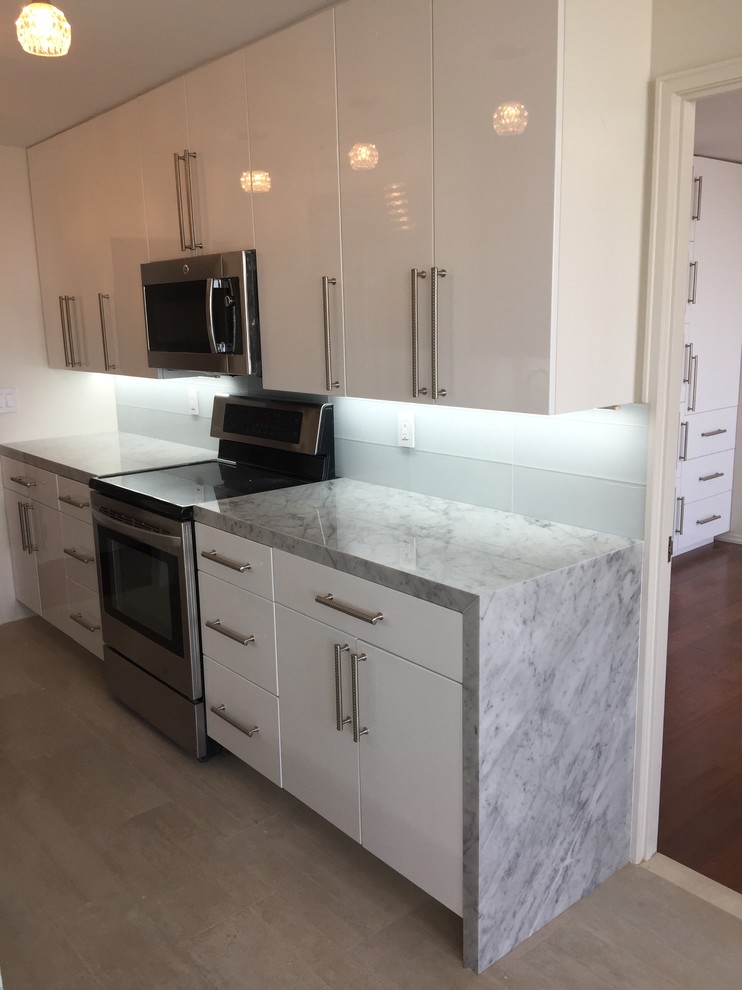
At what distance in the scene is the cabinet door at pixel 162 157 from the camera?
285 cm

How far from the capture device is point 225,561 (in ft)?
8.13

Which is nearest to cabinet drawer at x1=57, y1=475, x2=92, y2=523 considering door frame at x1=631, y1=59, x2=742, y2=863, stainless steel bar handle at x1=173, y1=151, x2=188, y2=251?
stainless steel bar handle at x1=173, y1=151, x2=188, y2=251

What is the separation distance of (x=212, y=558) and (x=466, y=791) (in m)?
1.11

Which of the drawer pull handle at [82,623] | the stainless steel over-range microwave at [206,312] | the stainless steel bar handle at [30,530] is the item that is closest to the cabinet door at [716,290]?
the stainless steel over-range microwave at [206,312]

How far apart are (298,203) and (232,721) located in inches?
62.6

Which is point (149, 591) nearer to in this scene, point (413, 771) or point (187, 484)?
point (187, 484)

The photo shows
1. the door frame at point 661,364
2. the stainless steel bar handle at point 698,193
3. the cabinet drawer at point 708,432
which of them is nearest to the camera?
the door frame at point 661,364

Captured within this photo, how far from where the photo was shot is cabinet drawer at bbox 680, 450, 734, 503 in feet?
15.9

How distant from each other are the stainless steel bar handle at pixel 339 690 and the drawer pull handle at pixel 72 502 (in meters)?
1.63

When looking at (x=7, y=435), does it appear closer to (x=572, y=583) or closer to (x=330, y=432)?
(x=330, y=432)

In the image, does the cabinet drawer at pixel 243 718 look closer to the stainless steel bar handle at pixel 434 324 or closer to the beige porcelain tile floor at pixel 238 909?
the beige porcelain tile floor at pixel 238 909

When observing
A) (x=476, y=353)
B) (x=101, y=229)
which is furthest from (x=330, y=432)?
(x=101, y=229)

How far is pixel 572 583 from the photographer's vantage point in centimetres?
191

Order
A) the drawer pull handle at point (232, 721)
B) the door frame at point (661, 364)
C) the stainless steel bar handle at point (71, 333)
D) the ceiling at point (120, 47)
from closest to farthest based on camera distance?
the door frame at point (661, 364) → the ceiling at point (120, 47) → the drawer pull handle at point (232, 721) → the stainless steel bar handle at point (71, 333)
